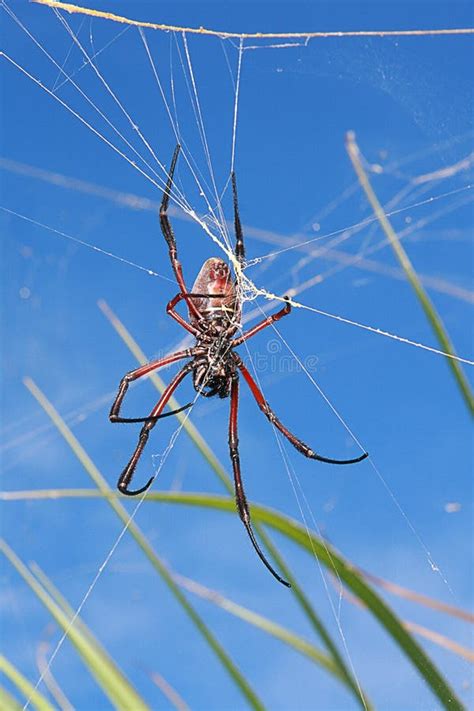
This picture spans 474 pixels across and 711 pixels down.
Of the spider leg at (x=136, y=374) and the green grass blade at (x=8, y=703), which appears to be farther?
the spider leg at (x=136, y=374)

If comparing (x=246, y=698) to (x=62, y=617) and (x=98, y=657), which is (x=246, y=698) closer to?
(x=98, y=657)

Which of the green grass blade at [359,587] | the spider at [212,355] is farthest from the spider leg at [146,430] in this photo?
the green grass blade at [359,587]

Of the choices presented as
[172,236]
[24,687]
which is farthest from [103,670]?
[172,236]

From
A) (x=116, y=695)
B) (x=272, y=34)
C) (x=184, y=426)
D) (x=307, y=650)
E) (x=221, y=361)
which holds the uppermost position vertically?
(x=272, y=34)

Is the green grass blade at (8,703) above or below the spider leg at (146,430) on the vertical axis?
below

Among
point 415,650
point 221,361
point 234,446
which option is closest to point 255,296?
point 221,361

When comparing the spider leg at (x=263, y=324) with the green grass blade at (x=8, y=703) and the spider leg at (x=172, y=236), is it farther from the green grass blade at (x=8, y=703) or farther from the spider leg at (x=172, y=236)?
the green grass blade at (x=8, y=703)

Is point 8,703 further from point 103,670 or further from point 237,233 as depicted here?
point 237,233
